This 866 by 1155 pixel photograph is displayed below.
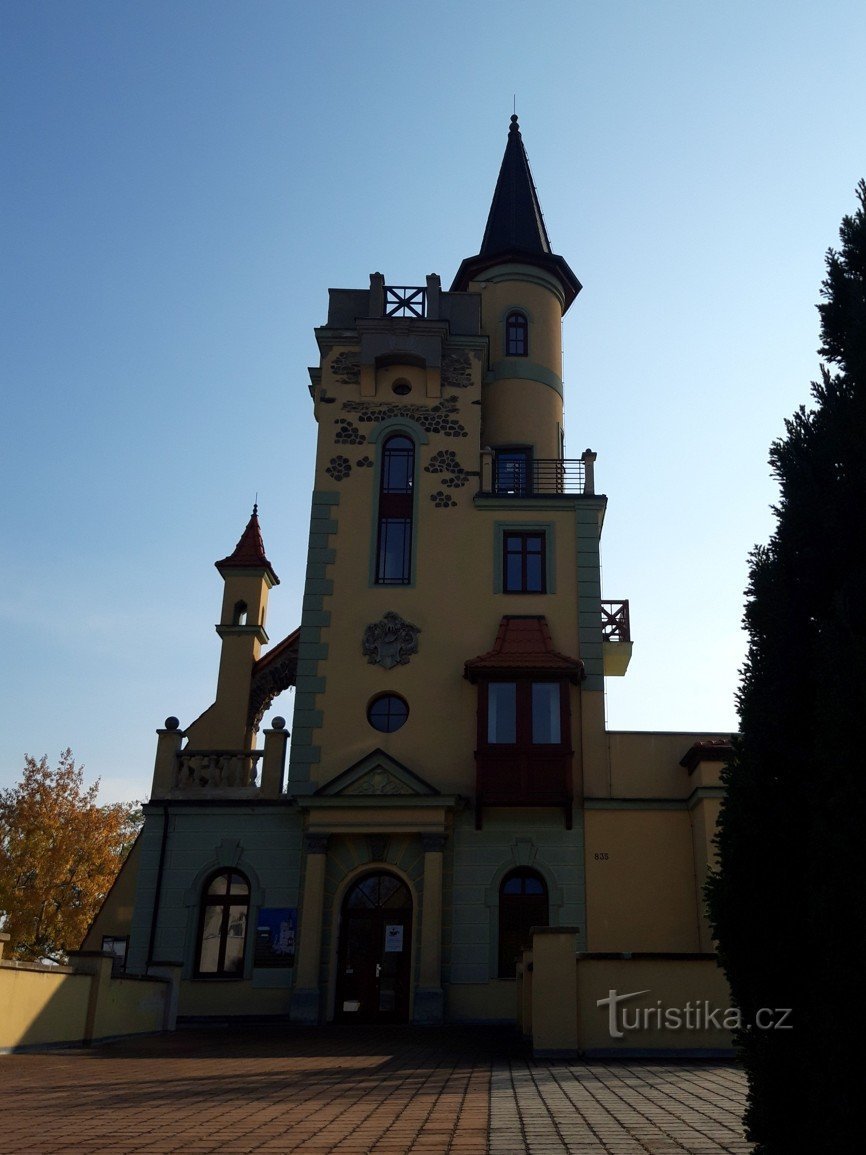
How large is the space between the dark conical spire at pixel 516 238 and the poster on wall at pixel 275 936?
773 inches

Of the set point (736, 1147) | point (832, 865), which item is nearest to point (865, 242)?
point (832, 865)

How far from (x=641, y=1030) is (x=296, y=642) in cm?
1514

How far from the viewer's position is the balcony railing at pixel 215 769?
2447 cm

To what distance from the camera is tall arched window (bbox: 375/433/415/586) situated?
26156mm

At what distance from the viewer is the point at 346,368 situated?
28.1m

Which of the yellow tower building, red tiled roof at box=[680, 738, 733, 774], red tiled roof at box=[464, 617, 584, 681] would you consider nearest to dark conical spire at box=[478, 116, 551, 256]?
the yellow tower building

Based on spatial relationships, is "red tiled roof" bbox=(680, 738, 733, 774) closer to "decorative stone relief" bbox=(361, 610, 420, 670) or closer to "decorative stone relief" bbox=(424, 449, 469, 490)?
"decorative stone relief" bbox=(361, 610, 420, 670)

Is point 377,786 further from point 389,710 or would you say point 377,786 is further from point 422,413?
point 422,413

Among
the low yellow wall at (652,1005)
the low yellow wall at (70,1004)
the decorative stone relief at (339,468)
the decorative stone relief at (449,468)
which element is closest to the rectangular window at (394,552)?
the decorative stone relief at (449,468)

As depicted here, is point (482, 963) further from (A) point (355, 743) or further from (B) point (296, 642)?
(B) point (296, 642)

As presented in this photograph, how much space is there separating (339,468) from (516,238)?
10.8 meters

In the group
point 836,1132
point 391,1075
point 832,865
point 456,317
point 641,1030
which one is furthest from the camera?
point 456,317

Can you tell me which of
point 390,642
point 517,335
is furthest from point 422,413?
point 390,642

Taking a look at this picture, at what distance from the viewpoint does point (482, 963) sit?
22.2 m
